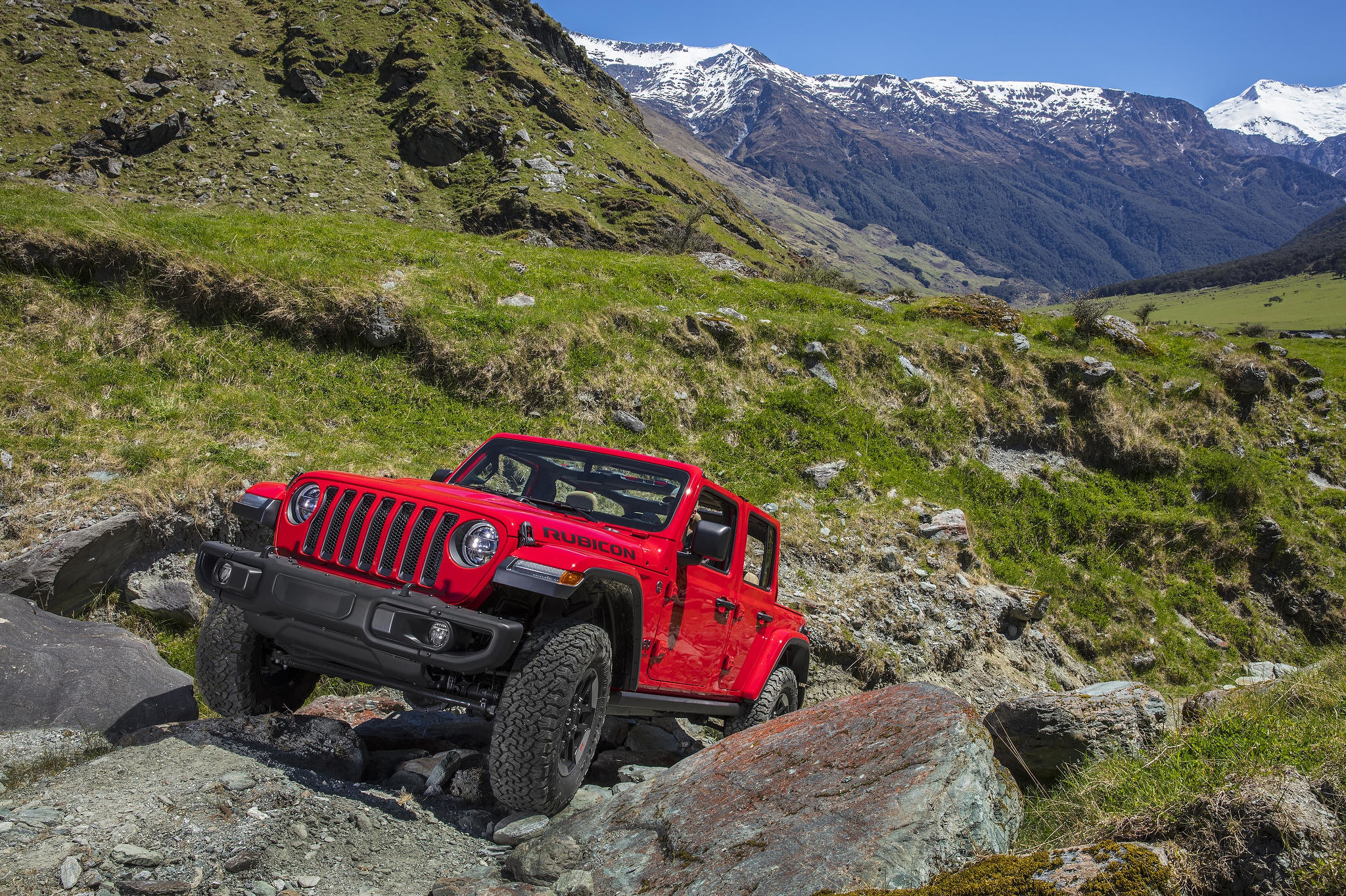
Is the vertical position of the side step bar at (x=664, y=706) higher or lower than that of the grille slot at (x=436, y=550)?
lower

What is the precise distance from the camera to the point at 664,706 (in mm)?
5086

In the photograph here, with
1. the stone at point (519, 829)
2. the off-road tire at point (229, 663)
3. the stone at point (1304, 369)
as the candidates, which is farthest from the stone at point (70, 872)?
the stone at point (1304, 369)

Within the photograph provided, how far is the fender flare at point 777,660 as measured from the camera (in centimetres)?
612

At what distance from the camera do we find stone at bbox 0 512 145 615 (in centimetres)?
608

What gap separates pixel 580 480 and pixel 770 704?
2529 mm

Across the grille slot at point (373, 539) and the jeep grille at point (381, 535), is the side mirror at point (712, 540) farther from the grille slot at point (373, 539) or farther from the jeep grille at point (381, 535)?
the grille slot at point (373, 539)

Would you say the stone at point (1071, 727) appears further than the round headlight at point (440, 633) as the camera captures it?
Yes

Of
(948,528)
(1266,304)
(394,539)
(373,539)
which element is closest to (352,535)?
(373,539)

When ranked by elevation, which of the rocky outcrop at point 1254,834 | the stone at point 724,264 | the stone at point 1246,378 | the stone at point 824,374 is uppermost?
the stone at point 724,264

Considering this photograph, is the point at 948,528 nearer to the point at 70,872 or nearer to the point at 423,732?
the point at 423,732

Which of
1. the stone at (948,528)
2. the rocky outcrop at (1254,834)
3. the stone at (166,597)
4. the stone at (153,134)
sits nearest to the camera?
the rocky outcrop at (1254,834)

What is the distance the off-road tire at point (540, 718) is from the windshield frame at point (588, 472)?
1.39m

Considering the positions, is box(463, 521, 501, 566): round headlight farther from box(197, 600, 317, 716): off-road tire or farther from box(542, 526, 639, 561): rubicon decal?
box(197, 600, 317, 716): off-road tire

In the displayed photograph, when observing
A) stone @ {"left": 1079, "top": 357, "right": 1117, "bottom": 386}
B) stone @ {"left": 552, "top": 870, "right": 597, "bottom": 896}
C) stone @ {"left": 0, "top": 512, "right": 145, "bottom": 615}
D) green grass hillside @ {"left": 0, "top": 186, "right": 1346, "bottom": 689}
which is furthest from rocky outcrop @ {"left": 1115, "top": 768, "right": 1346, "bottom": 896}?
stone @ {"left": 1079, "top": 357, "right": 1117, "bottom": 386}
